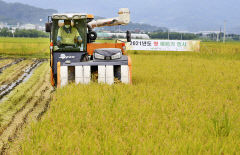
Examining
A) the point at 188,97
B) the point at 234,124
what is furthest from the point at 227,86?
the point at 234,124

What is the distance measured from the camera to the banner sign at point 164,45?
2866cm

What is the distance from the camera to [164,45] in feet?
95.1

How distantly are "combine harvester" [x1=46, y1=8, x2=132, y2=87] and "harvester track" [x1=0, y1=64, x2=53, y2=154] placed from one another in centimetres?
62

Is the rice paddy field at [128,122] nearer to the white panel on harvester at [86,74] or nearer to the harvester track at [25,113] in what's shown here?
the harvester track at [25,113]

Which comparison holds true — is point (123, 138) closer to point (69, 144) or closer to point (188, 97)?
point (69, 144)

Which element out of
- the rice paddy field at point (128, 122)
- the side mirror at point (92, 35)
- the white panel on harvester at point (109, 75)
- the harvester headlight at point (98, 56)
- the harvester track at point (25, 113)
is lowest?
the harvester track at point (25, 113)

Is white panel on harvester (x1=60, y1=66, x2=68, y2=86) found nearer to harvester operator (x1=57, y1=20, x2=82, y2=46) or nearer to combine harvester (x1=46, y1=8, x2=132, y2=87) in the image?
combine harvester (x1=46, y1=8, x2=132, y2=87)

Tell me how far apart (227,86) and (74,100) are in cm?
515

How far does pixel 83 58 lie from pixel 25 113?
155 inches

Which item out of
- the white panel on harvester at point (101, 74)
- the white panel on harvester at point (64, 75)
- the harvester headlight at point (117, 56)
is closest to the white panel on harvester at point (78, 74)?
the white panel on harvester at point (64, 75)

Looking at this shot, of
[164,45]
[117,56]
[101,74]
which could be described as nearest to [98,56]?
[117,56]

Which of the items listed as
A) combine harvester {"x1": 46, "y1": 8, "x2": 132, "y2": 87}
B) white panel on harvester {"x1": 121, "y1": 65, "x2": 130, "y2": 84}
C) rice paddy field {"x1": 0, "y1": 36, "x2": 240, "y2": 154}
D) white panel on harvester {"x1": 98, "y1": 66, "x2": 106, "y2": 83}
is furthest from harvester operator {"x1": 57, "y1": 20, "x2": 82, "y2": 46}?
rice paddy field {"x1": 0, "y1": 36, "x2": 240, "y2": 154}

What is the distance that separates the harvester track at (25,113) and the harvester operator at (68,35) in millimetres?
1591

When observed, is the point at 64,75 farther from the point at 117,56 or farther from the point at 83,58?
the point at 117,56
